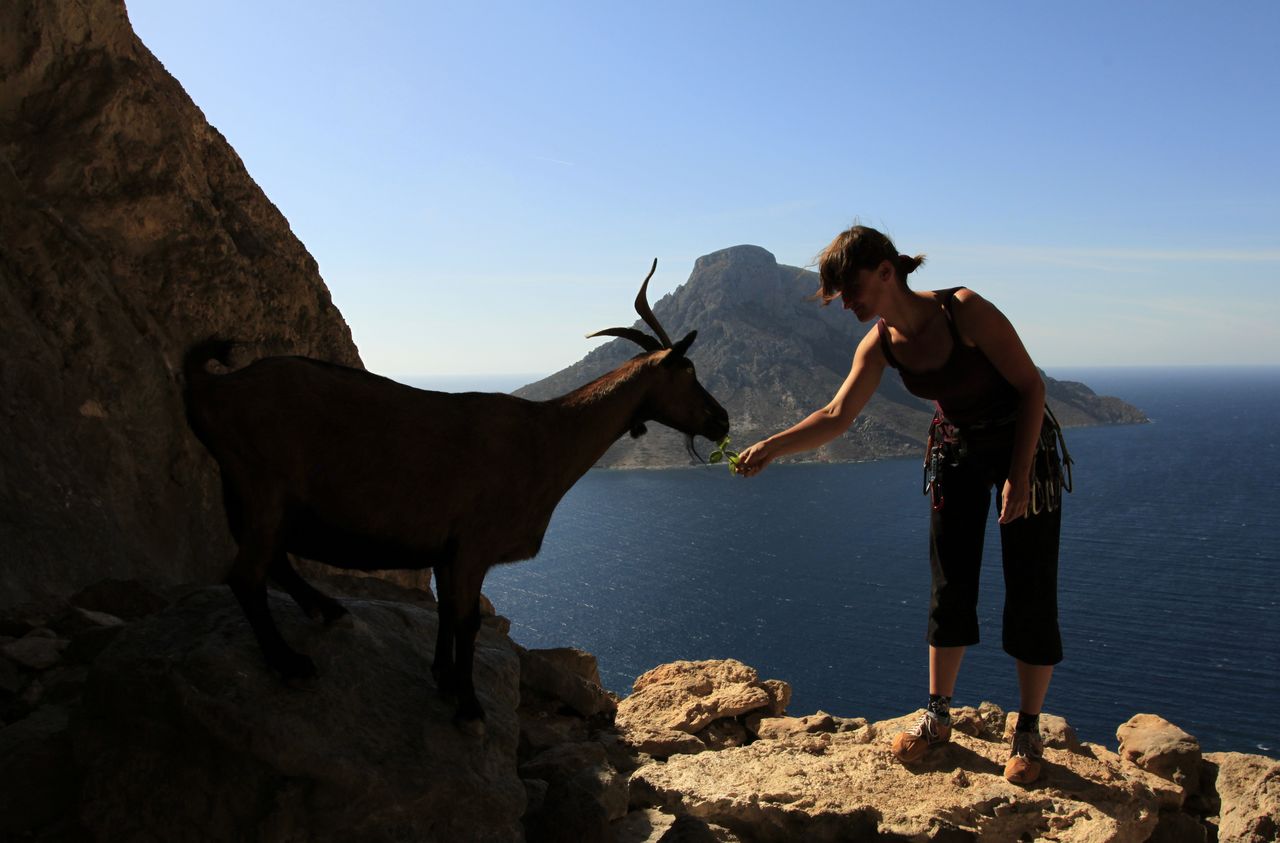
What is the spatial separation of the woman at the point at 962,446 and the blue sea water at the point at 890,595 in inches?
1719

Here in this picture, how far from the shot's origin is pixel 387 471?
14.6 feet

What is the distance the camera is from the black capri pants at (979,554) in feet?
19.2

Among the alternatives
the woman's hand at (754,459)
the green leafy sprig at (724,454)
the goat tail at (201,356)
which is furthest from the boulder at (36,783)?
the woman's hand at (754,459)

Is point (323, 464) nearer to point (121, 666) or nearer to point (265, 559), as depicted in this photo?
point (265, 559)

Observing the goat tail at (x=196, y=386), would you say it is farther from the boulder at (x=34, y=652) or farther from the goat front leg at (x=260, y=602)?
the boulder at (x=34, y=652)

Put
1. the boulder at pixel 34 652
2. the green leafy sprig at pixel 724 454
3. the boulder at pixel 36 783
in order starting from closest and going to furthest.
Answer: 1. the boulder at pixel 36 783
2. the boulder at pixel 34 652
3. the green leafy sprig at pixel 724 454

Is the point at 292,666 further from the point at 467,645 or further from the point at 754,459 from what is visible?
the point at 754,459

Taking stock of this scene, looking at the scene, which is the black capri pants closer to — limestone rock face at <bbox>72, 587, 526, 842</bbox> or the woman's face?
the woman's face

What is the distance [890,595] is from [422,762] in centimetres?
6831

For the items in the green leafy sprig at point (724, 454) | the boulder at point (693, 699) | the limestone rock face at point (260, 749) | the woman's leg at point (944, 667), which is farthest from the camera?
the boulder at point (693, 699)

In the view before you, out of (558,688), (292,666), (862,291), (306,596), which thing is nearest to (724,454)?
(862,291)

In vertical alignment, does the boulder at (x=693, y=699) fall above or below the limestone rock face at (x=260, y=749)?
below

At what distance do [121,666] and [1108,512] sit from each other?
104924mm

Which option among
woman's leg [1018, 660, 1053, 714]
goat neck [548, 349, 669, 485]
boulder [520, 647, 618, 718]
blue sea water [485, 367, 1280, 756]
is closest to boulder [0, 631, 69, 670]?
goat neck [548, 349, 669, 485]
